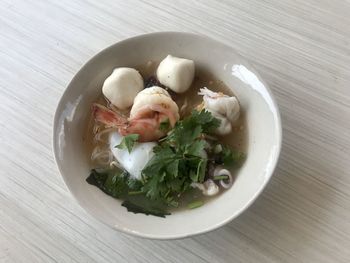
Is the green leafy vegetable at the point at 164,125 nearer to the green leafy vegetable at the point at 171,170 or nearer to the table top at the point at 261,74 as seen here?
the green leafy vegetable at the point at 171,170

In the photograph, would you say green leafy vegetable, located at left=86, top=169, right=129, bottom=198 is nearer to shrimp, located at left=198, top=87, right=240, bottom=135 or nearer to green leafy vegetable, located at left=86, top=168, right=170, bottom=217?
green leafy vegetable, located at left=86, top=168, right=170, bottom=217

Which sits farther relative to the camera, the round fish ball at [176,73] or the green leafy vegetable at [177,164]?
the round fish ball at [176,73]

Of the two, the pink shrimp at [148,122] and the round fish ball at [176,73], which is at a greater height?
the round fish ball at [176,73]

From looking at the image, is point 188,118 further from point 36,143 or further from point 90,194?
point 36,143

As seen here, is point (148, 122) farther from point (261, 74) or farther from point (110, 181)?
point (261, 74)

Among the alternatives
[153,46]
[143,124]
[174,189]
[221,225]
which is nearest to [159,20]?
[153,46]

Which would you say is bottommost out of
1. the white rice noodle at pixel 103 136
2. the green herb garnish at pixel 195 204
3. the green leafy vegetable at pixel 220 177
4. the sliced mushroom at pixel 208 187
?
the white rice noodle at pixel 103 136

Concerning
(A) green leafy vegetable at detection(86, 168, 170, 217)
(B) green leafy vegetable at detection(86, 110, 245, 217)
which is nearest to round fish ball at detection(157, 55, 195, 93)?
(B) green leafy vegetable at detection(86, 110, 245, 217)

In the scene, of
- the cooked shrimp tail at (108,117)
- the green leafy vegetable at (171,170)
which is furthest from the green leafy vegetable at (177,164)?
the cooked shrimp tail at (108,117)
